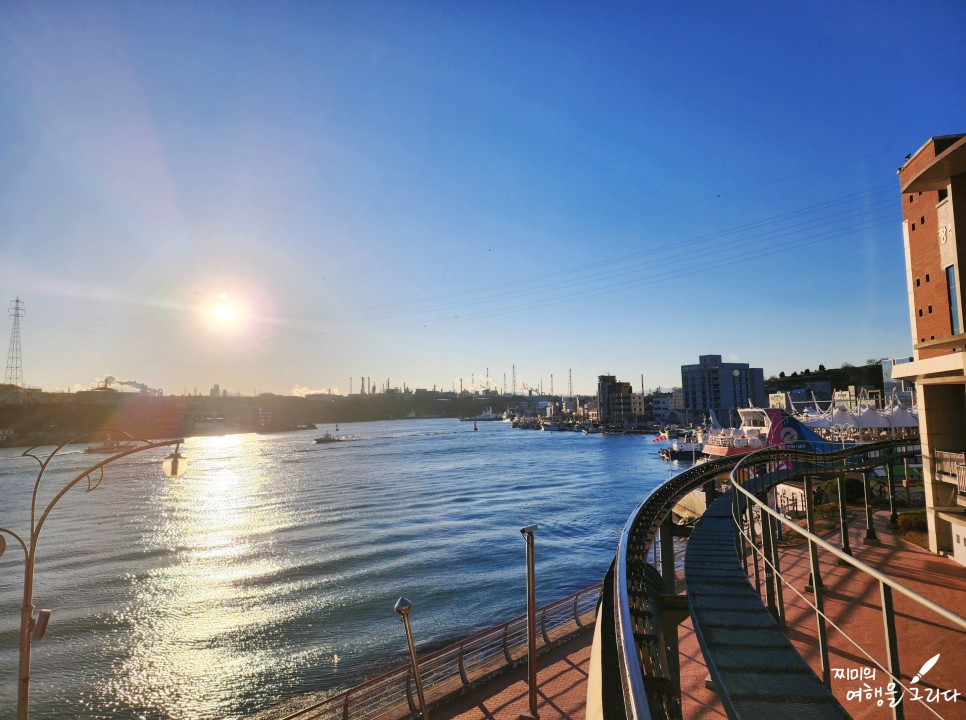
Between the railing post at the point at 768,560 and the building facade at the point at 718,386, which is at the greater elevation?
the building facade at the point at 718,386

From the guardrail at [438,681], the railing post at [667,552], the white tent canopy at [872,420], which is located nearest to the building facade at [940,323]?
the railing post at [667,552]

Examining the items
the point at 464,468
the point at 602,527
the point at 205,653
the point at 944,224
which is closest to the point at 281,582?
the point at 205,653

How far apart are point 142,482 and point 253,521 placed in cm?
3404

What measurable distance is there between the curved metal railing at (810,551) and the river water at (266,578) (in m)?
12.0

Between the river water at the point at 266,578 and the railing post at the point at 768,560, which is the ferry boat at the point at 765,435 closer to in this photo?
the river water at the point at 266,578

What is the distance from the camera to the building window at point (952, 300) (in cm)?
1528

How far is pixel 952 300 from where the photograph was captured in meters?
15.6

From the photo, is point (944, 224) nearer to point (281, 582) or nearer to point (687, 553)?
point (687, 553)

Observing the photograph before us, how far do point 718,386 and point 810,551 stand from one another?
572 ft

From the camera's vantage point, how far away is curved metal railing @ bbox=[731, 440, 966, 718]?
2475 millimetres

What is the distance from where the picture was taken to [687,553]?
7.69 metres

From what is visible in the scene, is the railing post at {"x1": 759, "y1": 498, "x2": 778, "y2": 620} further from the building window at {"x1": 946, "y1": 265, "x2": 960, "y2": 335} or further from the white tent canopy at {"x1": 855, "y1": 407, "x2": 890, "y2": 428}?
the white tent canopy at {"x1": 855, "y1": 407, "x2": 890, "y2": 428}

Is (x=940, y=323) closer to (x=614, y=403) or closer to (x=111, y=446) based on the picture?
(x=111, y=446)

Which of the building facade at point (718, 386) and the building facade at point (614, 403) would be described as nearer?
the building facade at point (718, 386)
